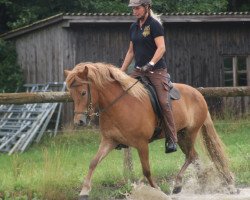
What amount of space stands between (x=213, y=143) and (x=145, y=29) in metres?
2.27

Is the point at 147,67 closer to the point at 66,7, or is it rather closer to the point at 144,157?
the point at 144,157

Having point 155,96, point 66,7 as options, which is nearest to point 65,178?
point 155,96

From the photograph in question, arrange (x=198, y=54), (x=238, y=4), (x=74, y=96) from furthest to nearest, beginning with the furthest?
(x=238, y=4) < (x=198, y=54) < (x=74, y=96)

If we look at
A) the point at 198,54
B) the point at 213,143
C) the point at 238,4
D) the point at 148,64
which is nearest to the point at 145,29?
the point at 148,64

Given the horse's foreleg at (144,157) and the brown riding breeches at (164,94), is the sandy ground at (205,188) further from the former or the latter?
the brown riding breeches at (164,94)

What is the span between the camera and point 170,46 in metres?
22.4

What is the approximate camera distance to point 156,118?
28.2ft

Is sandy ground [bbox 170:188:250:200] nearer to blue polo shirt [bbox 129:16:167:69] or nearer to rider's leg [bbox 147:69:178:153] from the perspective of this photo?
rider's leg [bbox 147:69:178:153]

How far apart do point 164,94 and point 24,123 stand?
11.4 m

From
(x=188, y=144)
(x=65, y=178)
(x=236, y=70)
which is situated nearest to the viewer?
(x=65, y=178)

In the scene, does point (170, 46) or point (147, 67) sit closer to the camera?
point (147, 67)

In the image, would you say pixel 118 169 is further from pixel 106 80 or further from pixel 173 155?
pixel 173 155

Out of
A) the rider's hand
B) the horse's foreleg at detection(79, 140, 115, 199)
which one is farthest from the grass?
Result: the rider's hand

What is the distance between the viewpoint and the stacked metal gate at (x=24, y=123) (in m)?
18.1
